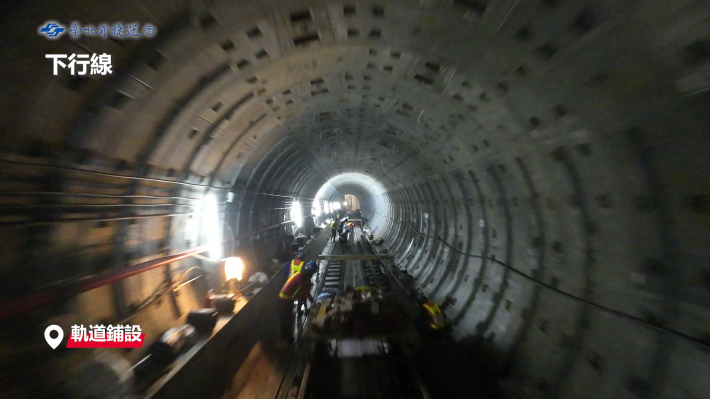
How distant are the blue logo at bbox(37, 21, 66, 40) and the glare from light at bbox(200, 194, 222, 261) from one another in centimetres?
472

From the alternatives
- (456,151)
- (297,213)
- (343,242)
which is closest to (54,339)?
(456,151)

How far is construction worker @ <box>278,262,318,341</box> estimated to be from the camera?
683 centimetres

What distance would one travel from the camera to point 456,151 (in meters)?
6.65

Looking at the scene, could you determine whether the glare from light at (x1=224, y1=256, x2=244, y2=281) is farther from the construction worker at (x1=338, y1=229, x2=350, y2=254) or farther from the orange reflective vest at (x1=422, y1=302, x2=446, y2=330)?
the construction worker at (x1=338, y1=229, x2=350, y2=254)

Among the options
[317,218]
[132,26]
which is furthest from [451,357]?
[317,218]

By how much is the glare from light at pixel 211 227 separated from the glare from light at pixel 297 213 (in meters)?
8.37

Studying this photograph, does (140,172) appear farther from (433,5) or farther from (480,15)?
(480,15)

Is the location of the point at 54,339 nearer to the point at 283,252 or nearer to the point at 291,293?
the point at 291,293

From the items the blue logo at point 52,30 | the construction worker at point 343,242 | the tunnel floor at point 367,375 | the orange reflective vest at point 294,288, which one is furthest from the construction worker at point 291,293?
the construction worker at point 343,242

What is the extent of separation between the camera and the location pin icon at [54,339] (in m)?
3.48

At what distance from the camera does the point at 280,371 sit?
5980 mm

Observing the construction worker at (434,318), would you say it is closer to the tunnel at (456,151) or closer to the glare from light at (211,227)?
the tunnel at (456,151)

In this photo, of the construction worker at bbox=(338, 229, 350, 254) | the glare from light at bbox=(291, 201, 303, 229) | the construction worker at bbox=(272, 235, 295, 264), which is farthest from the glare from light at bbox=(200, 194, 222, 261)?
the construction worker at bbox=(338, 229, 350, 254)

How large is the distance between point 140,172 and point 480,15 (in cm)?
523
